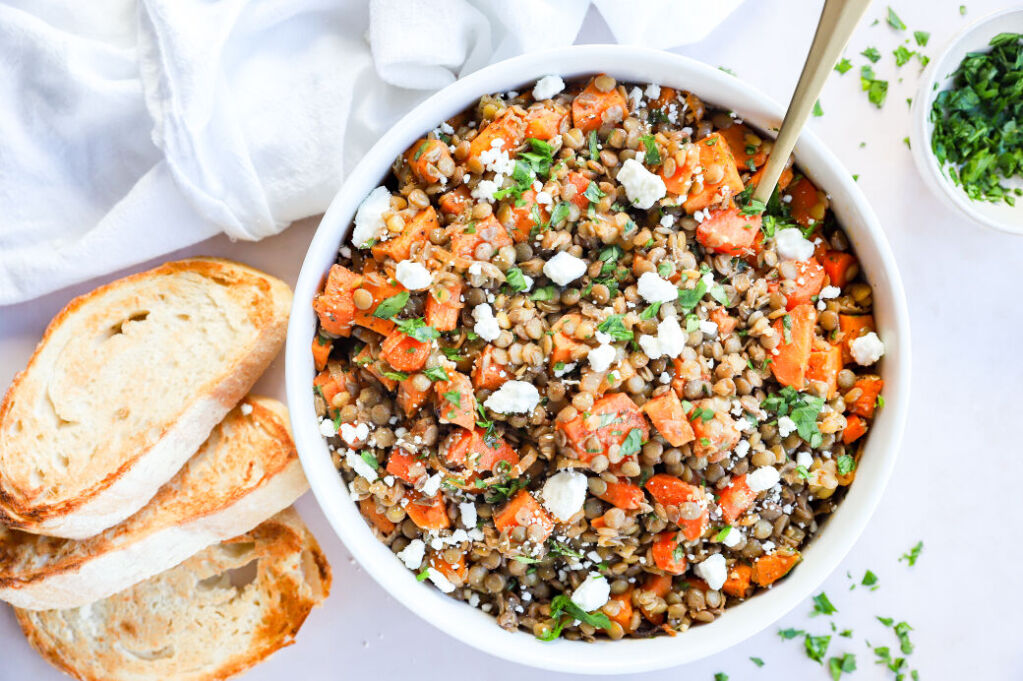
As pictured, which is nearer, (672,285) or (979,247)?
(672,285)

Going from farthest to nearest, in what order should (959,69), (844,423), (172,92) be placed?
(959,69), (172,92), (844,423)

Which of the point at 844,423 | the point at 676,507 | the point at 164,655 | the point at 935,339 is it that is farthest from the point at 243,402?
the point at 935,339

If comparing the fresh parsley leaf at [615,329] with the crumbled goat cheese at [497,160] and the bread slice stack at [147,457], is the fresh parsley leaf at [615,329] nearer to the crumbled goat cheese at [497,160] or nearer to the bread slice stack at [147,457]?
the crumbled goat cheese at [497,160]

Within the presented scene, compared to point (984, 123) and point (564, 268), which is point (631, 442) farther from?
point (984, 123)

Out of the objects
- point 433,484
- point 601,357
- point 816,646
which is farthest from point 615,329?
point 816,646

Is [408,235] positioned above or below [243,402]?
above

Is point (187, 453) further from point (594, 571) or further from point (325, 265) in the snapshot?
point (594, 571)
